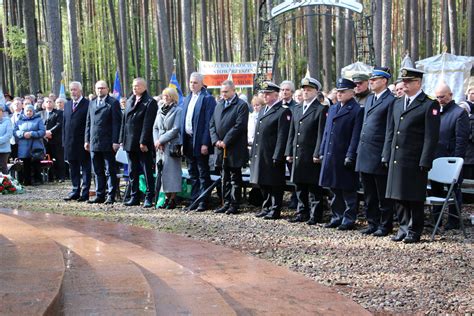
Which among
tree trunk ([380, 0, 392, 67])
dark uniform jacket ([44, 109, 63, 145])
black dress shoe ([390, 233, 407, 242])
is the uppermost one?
tree trunk ([380, 0, 392, 67])

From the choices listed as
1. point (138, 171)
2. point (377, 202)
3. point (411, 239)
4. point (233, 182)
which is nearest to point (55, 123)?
point (138, 171)

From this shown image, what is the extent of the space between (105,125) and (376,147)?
484 cm

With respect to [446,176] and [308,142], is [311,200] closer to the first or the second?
[308,142]

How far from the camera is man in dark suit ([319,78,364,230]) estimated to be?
8.30m

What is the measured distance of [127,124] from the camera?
34.5ft

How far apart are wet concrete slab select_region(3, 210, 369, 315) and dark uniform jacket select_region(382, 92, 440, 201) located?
6.41ft

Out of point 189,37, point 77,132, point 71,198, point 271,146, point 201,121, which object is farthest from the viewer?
point 189,37

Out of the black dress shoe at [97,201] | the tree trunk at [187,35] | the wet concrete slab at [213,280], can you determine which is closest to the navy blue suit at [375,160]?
the wet concrete slab at [213,280]

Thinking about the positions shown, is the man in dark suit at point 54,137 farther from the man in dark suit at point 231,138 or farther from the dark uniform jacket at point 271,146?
the dark uniform jacket at point 271,146

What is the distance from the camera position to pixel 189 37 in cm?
2050

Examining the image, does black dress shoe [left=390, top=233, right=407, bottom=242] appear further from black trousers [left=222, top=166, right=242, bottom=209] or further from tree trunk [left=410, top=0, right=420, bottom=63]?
tree trunk [left=410, top=0, right=420, bottom=63]

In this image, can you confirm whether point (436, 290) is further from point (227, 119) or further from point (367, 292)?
point (227, 119)

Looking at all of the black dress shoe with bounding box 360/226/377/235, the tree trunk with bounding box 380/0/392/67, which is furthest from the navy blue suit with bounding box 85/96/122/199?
the tree trunk with bounding box 380/0/392/67

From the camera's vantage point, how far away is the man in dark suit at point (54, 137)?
14789mm
